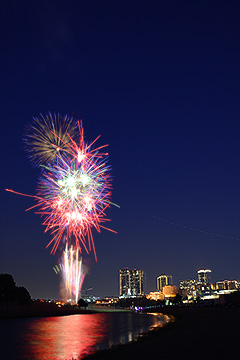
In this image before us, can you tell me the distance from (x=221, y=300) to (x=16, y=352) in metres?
108

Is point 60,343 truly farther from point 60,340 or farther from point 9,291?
point 9,291

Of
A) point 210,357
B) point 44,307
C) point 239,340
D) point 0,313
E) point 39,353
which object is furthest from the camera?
point 44,307

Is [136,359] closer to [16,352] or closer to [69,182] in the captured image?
[16,352]

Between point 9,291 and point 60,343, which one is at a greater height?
point 9,291

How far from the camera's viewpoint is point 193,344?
74.9ft

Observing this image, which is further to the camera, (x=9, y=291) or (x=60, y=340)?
(x=9, y=291)

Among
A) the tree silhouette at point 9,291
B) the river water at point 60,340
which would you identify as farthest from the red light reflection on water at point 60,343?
the tree silhouette at point 9,291

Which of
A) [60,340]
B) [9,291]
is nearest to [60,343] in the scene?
[60,340]

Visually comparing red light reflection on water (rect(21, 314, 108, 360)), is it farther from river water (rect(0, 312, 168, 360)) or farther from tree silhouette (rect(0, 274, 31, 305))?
tree silhouette (rect(0, 274, 31, 305))

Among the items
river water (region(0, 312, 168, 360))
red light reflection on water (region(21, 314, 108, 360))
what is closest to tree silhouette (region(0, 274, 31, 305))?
river water (region(0, 312, 168, 360))

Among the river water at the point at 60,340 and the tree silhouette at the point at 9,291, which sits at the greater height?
the tree silhouette at the point at 9,291

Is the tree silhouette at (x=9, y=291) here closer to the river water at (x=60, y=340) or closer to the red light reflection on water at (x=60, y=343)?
the river water at (x=60, y=340)

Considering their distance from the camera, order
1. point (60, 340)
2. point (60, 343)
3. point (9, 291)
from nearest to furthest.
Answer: point (60, 343) → point (60, 340) → point (9, 291)

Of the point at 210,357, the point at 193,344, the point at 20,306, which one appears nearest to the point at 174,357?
the point at 210,357
